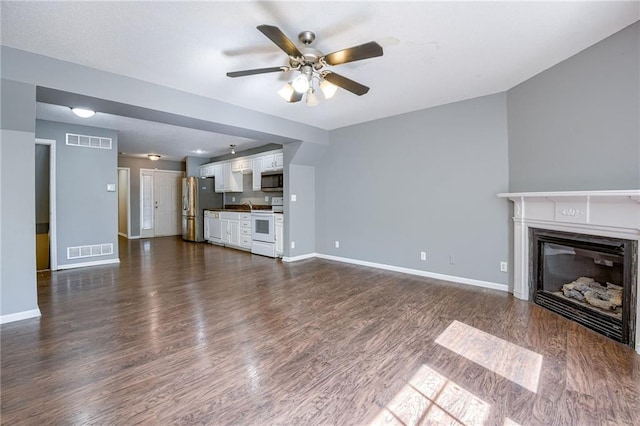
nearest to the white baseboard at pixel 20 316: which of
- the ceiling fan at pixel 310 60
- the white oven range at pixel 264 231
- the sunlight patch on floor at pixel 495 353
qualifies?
the ceiling fan at pixel 310 60

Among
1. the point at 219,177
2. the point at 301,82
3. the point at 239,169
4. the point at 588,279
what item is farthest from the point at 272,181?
the point at 588,279

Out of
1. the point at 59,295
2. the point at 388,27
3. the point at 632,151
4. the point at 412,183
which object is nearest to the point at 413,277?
the point at 412,183

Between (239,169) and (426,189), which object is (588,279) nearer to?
(426,189)

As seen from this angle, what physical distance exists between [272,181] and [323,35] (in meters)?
4.19

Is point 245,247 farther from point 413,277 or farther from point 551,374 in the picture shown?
point 551,374

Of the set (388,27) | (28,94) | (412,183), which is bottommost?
(412,183)

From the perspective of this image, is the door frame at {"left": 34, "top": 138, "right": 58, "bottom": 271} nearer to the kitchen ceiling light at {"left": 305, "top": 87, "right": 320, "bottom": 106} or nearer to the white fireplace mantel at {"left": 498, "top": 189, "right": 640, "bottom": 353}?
the kitchen ceiling light at {"left": 305, "top": 87, "right": 320, "bottom": 106}

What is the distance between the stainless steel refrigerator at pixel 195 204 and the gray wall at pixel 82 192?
106 inches

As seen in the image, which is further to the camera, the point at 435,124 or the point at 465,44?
the point at 435,124

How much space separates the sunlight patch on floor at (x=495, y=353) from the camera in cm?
186

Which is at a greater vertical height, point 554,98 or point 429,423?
point 554,98

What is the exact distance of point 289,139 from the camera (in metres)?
4.82

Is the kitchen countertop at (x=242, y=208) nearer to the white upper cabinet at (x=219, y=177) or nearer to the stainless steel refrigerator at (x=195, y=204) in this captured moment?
the stainless steel refrigerator at (x=195, y=204)

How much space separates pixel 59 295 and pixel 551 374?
16.2 feet
